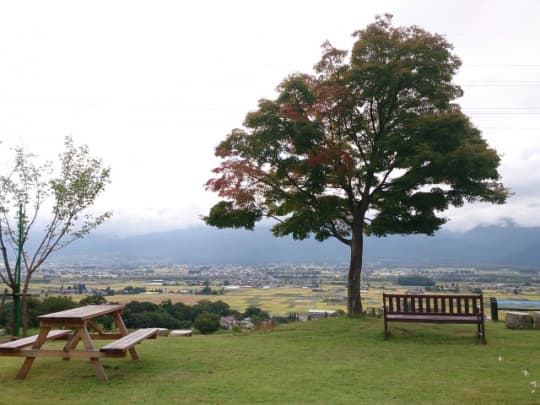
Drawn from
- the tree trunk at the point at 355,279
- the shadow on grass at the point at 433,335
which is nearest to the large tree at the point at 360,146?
the tree trunk at the point at 355,279

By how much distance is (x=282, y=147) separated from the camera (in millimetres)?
14336

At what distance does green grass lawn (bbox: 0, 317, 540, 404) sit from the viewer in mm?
6008

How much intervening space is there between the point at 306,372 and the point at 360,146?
958 cm

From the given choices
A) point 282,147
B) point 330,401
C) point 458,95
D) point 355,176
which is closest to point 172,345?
point 330,401

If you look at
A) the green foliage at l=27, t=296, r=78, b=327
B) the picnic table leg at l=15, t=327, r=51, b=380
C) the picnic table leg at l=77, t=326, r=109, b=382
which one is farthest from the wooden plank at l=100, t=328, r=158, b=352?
the green foliage at l=27, t=296, r=78, b=327

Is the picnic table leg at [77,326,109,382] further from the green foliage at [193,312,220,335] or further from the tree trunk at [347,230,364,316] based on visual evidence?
the green foliage at [193,312,220,335]

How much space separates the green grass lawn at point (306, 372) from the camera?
6008 millimetres

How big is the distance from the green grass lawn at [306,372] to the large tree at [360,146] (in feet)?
14.5

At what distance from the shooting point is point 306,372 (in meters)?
7.48

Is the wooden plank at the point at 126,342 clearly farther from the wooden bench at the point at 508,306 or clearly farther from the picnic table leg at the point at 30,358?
the wooden bench at the point at 508,306

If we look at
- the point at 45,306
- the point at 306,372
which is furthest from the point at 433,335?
the point at 45,306

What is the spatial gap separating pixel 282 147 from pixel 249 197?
2039mm

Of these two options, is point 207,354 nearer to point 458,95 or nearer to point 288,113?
point 288,113

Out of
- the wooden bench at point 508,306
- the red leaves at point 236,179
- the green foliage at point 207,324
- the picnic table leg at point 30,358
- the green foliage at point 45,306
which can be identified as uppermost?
the red leaves at point 236,179
